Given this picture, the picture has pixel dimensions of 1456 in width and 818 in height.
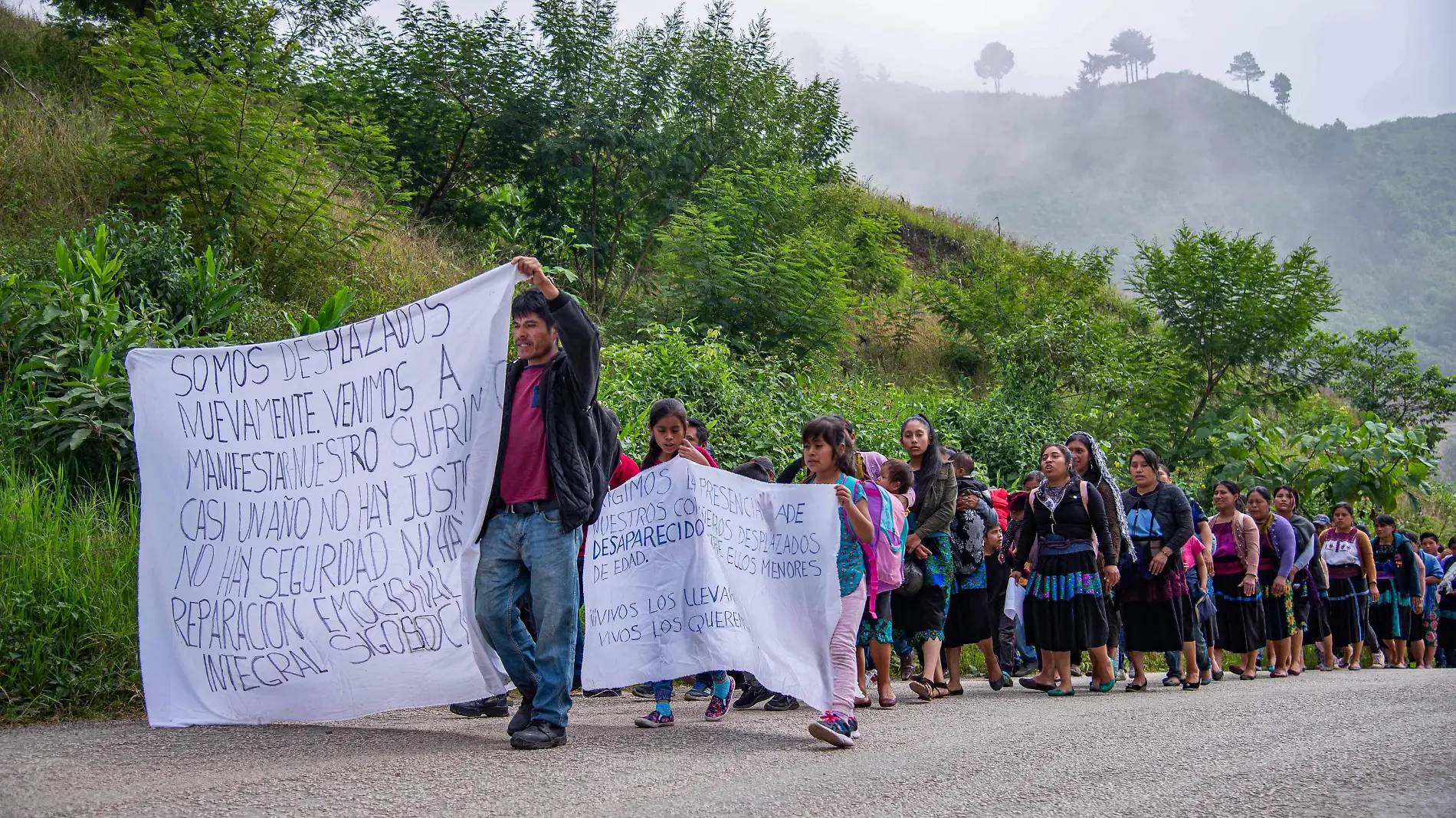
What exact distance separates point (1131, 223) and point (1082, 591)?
546 feet

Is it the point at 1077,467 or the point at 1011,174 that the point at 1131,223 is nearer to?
the point at 1011,174

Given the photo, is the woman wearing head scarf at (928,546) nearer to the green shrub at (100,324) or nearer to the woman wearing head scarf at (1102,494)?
the woman wearing head scarf at (1102,494)

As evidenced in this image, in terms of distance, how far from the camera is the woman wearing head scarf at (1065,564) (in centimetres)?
941

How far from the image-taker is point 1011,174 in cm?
19825

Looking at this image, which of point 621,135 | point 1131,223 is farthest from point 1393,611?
point 1131,223

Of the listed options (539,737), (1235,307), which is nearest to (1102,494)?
(539,737)

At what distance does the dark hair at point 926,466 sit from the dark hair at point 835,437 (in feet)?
7.93

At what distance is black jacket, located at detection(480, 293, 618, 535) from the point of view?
18.4 ft

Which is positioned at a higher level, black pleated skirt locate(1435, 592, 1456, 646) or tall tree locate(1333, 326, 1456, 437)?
tall tree locate(1333, 326, 1456, 437)

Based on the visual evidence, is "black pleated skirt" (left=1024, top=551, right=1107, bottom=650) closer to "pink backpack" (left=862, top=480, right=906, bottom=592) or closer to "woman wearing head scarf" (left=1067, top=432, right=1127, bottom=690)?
"woman wearing head scarf" (left=1067, top=432, right=1127, bottom=690)

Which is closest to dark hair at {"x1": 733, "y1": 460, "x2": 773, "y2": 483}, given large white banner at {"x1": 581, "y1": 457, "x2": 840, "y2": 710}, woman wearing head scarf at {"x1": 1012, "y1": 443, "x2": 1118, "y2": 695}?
large white banner at {"x1": 581, "y1": 457, "x2": 840, "y2": 710}

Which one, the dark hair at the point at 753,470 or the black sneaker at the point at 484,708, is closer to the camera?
the black sneaker at the point at 484,708

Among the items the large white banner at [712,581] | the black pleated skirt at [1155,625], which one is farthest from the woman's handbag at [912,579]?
the large white banner at [712,581]

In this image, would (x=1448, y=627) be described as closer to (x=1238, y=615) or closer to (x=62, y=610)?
(x=1238, y=615)
